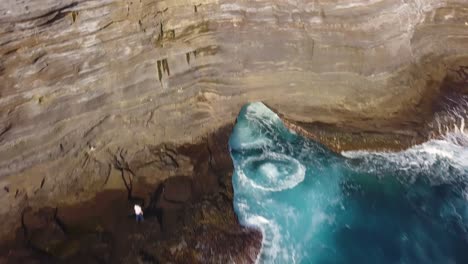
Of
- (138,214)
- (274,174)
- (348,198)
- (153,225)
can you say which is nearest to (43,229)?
(138,214)

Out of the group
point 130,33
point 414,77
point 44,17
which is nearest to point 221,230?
point 130,33

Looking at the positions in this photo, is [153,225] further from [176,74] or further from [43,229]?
[176,74]

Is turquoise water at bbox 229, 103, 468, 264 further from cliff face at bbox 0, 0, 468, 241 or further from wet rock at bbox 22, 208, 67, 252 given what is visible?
wet rock at bbox 22, 208, 67, 252

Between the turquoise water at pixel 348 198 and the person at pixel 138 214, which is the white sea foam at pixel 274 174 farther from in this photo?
the person at pixel 138 214

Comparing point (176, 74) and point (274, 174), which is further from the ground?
point (176, 74)

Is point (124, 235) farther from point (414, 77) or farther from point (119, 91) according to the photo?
point (414, 77)
